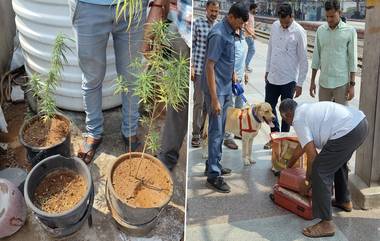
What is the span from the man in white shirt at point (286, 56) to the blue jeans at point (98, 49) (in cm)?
211

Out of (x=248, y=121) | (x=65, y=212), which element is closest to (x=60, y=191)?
(x=65, y=212)

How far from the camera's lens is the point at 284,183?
3402mm

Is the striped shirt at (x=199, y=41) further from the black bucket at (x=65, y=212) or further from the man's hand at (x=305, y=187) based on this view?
the black bucket at (x=65, y=212)

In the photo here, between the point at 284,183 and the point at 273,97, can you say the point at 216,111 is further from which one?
the point at 273,97

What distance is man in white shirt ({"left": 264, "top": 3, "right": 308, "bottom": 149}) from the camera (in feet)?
14.0

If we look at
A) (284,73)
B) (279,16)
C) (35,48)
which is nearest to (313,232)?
(284,73)

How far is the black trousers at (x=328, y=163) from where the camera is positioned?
2.94 metres

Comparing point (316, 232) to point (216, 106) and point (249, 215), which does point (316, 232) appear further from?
point (216, 106)

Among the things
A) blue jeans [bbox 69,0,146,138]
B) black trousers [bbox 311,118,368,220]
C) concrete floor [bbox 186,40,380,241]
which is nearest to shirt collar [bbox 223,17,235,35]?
blue jeans [bbox 69,0,146,138]

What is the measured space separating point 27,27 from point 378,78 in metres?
2.98

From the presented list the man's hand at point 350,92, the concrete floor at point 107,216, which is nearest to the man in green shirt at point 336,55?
the man's hand at point 350,92

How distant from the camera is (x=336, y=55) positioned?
390cm

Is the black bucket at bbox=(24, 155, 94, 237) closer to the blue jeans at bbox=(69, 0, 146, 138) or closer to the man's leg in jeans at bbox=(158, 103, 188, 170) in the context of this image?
the blue jeans at bbox=(69, 0, 146, 138)

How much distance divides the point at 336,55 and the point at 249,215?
185 centimetres
